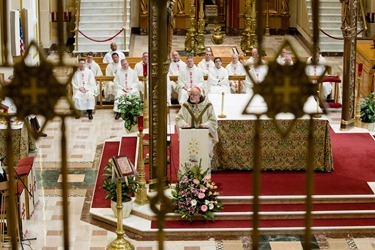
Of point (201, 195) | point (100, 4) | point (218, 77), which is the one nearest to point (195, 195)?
point (201, 195)

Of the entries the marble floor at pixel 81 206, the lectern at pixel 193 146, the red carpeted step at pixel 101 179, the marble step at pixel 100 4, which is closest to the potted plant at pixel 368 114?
the marble floor at pixel 81 206

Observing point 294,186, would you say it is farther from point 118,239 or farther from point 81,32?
point 81,32

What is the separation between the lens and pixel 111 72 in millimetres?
18141

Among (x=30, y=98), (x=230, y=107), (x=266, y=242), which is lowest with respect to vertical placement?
(x=266, y=242)

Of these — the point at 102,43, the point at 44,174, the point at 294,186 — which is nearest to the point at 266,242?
the point at 294,186

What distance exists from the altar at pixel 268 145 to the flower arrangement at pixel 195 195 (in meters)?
1.26

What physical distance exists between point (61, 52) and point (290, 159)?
9.63 metres

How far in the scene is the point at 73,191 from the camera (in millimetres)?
12680

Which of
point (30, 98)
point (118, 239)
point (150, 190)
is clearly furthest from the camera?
point (150, 190)

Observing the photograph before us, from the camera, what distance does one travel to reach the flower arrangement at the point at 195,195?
10969mm

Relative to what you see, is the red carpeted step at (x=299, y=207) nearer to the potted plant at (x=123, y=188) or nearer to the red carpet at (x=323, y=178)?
the red carpet at (x=323, y=178)

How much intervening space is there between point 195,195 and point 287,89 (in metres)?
7.92

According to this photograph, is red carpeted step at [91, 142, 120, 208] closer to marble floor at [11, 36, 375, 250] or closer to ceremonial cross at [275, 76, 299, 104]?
marble floor at [11, 36, 375, 250]

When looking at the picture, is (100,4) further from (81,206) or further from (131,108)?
(81,206)
